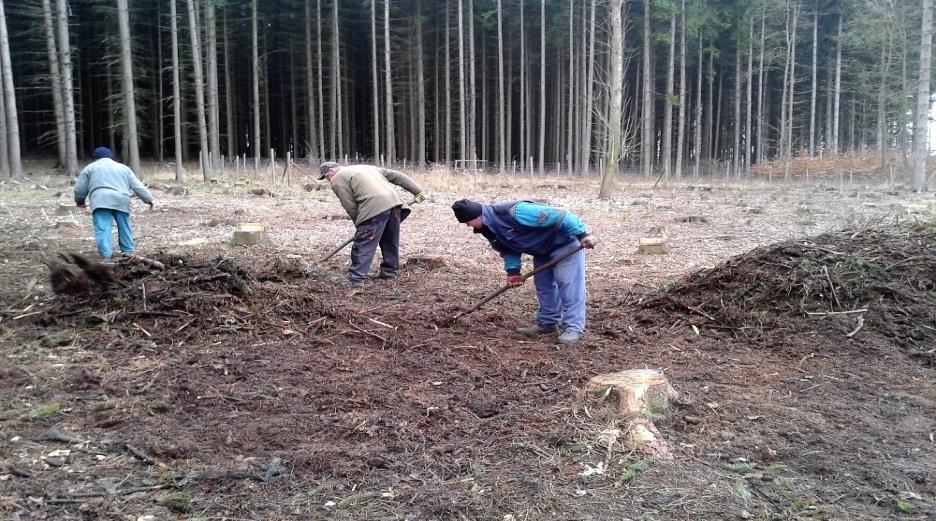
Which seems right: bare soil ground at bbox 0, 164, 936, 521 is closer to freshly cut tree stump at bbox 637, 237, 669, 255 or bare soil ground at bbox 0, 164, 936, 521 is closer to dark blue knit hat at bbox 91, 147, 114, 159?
freshly cut tree stump at bbox 637, 237, 669, 255

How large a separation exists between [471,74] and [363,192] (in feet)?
83.0

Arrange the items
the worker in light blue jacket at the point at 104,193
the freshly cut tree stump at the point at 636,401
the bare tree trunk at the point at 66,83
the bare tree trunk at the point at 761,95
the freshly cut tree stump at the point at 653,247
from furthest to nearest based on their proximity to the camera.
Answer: the bare tree trunk at the point at 761,95, the bare tree trunk at the point at 66,83, the freshly cut tree stump at the point at 653,247, the worker in light blue jacket at the point at 104,193, the freshly cut tree stump at the point at 636,401

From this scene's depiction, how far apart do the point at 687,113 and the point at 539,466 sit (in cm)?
4288

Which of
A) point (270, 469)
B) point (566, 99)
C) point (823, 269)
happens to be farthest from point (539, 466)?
point (566, 99)

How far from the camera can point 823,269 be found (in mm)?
5969

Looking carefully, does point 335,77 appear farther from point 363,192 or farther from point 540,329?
point 540,329

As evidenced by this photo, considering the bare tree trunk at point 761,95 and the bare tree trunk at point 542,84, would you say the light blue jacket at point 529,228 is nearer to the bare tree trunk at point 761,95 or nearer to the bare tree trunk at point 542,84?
the bare tree trunk at point 542,84

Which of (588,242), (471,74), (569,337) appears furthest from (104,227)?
(471,74)

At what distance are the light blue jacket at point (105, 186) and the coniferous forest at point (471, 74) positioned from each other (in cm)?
1732

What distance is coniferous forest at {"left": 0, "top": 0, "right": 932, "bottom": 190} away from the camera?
30.1m

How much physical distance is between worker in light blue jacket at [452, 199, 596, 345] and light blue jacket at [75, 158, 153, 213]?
4951mm

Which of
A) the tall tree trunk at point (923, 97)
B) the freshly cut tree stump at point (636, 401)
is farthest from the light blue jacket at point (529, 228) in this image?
the tall tree trunk at point (923, 97)

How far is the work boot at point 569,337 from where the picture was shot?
548cm

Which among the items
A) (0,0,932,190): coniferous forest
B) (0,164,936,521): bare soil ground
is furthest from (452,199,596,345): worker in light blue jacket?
(0,0,932,190): coniferous forest
